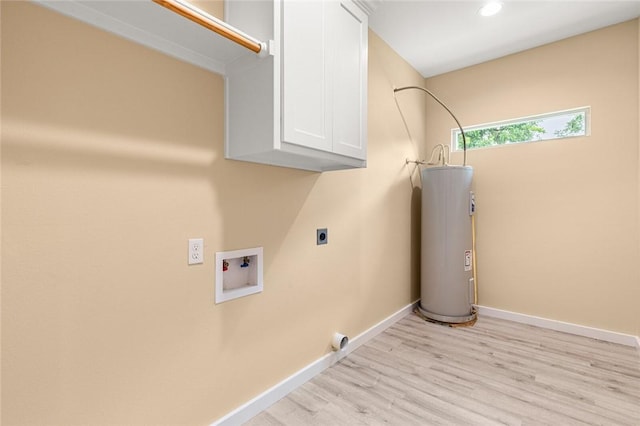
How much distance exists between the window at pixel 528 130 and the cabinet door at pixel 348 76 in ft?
6.65

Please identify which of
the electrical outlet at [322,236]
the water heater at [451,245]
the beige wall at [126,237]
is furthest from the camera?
the water heater at [451,245]

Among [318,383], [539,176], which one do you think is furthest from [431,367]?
[539,176]

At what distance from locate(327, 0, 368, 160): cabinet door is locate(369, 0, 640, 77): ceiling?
69 cm

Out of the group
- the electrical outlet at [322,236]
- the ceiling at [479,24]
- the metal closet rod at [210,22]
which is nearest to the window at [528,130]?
the ceiling at [479,24]

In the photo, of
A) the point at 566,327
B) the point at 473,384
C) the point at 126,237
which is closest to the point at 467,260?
the point at 566,327

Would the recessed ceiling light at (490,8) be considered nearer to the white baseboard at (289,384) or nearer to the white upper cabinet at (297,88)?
the white upper cabinet at (297,88)

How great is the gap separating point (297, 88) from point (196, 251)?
91 centimetres

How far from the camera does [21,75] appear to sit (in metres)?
0.95

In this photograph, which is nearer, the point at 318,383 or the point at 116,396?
the point at 116,396

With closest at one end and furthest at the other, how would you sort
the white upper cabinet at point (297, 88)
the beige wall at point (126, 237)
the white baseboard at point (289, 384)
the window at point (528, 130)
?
the beige wall at point (126, 237)
the white upper cabinet at point (297, 88)
the white baseboard at point (289, 384)
the window at point (528, 130)

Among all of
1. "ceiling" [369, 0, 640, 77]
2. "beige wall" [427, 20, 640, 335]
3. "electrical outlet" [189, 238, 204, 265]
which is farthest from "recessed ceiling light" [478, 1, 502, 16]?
"electrical outlet" [189, 238, 204, 265]

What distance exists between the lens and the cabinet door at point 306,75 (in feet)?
4.40

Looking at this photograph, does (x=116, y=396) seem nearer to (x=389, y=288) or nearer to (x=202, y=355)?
(x=202, y=355)

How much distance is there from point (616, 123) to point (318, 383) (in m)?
3.27
